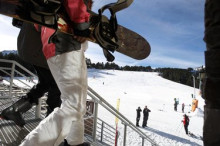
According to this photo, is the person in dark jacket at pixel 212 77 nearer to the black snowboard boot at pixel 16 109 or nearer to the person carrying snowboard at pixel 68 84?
the person carrying snowboard at pixel 68 84

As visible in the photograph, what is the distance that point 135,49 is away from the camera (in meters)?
2.46

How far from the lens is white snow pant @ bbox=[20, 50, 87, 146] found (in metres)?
1.54

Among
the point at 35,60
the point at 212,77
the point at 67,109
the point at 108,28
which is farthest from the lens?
the point at 35,60

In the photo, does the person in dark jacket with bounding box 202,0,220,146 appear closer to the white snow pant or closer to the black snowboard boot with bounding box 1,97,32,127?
the white snow pant

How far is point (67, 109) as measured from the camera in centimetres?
156

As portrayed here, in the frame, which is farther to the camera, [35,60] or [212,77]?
[35,60]

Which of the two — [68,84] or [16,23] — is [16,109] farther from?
[68,84]

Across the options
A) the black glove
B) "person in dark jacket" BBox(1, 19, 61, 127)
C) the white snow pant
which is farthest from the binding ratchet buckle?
the black glove

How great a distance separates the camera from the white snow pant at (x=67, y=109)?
60.5 inches

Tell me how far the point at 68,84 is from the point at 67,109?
18 centimetres

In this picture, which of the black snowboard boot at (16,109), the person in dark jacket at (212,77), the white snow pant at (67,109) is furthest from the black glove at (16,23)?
the person in dark jacket at (212,77)

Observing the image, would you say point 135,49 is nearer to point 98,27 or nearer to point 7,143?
point 98,27

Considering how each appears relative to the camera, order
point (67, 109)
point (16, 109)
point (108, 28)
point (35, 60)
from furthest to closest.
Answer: point (16, 109) < point (35, 60) < point (108, 28) < point (67, 109)

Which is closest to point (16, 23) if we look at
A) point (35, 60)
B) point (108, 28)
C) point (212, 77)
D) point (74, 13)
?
point (35, 60)
